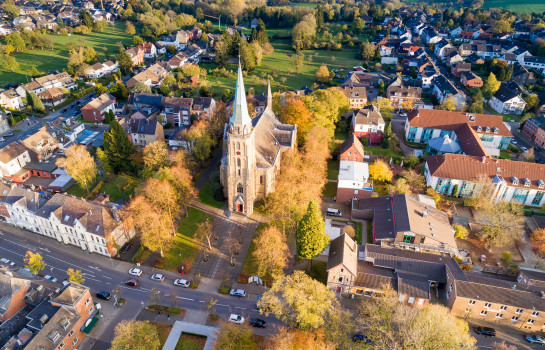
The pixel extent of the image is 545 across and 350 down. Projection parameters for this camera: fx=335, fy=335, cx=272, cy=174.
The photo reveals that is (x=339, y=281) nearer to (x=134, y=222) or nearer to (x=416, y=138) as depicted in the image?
(x=134, y=222)

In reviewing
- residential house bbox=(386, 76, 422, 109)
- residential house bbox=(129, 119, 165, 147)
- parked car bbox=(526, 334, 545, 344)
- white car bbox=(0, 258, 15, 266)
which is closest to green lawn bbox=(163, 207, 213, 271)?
white car bbox=(0, 258, 15, 266)

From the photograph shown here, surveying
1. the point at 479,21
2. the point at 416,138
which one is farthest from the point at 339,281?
the point at 479,21

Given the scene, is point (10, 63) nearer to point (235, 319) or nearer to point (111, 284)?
point (111, 284)

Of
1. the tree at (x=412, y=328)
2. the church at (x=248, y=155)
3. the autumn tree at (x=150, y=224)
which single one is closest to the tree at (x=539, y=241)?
the tree at (x=412, y=328)

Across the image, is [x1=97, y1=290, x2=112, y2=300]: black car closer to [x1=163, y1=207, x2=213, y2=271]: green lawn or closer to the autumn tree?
the autumn tree

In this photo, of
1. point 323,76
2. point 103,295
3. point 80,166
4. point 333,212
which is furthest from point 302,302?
point 323,76

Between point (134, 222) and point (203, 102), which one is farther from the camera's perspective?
point (203, 102)

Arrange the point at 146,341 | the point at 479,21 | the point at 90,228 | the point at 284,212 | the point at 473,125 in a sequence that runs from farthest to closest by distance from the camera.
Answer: the point at 479,21 → the point at 473,125 → the point at 284,212 → the point at 90,228 → the point at 146,341
